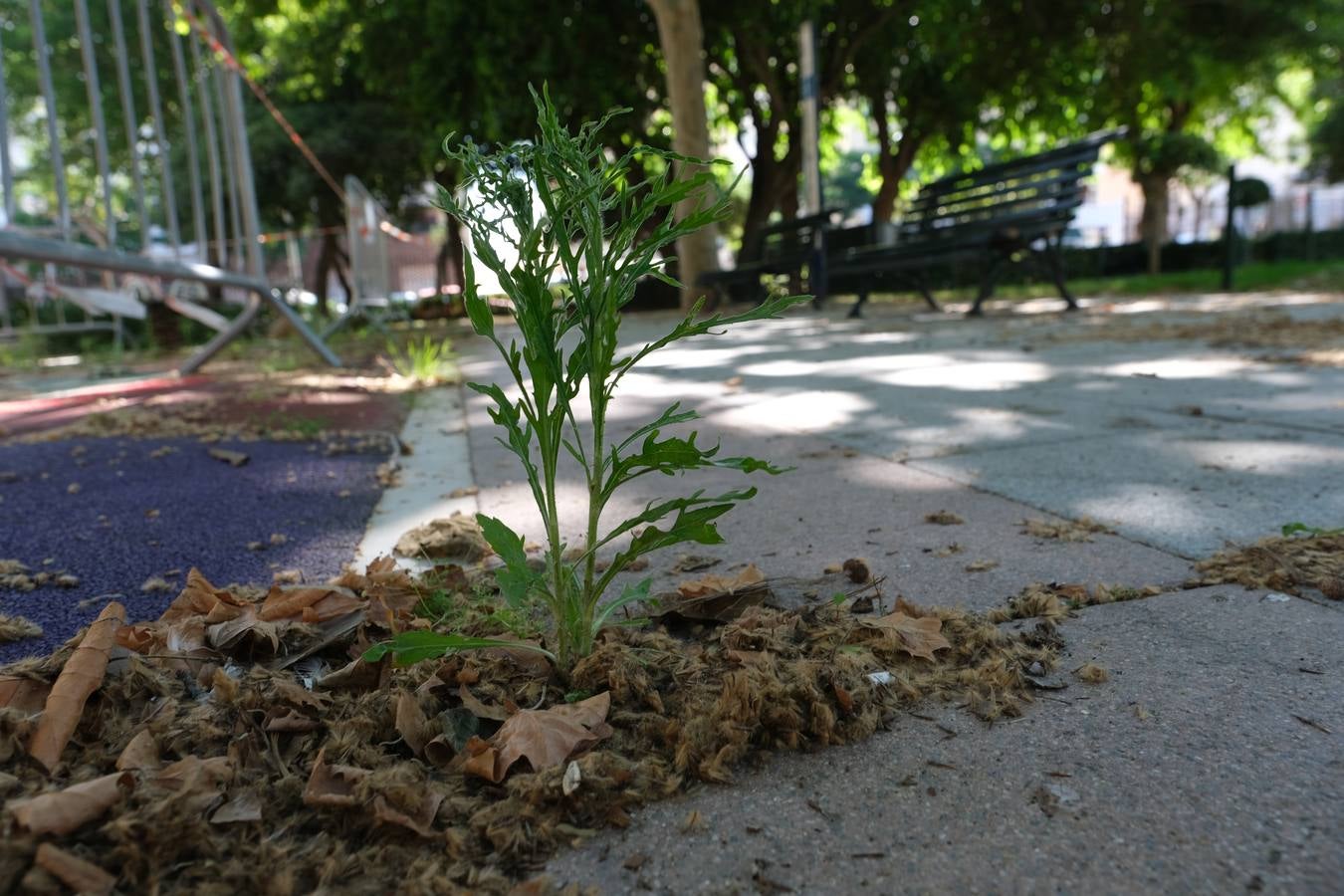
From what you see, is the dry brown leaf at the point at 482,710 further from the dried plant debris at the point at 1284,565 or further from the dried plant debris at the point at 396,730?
the dried plant debris at the point at 1284,565

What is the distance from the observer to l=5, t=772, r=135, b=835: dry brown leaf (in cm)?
100

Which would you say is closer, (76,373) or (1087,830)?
(1087,830)

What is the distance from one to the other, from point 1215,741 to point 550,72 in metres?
15.3

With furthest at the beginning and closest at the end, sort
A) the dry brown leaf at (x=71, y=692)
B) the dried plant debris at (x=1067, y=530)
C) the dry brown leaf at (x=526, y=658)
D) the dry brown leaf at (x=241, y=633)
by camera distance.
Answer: the dried plant debris at (x=1067, y=530) → the dry brown leaf at (x=241, y=633) → the dry brown leaf at (x=526, y=658) → the dry brown leaf at (x=71, y=692)

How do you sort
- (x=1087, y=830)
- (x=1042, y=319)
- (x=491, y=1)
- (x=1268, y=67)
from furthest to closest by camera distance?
(x=1268, y=67), (x=491, y=1), (x=1042, y=319), (x=1087, y=830)

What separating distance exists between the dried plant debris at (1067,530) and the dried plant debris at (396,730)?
25.2 inches

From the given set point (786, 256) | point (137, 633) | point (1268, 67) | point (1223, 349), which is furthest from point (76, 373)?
point (1268, 67)

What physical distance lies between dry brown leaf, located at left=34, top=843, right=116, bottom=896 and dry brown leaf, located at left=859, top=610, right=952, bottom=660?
108 centimetres

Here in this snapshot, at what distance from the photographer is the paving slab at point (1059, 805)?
988 millimetres

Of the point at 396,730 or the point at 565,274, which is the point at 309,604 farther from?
the point at 565,274

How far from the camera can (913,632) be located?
1564 mm

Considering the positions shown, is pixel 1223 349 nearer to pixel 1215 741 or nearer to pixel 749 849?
pixel 1215 741

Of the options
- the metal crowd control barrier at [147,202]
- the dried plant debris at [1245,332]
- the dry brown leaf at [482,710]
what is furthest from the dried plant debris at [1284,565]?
the metal crowd control barrier at [147,202]

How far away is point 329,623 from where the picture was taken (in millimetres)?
1661
